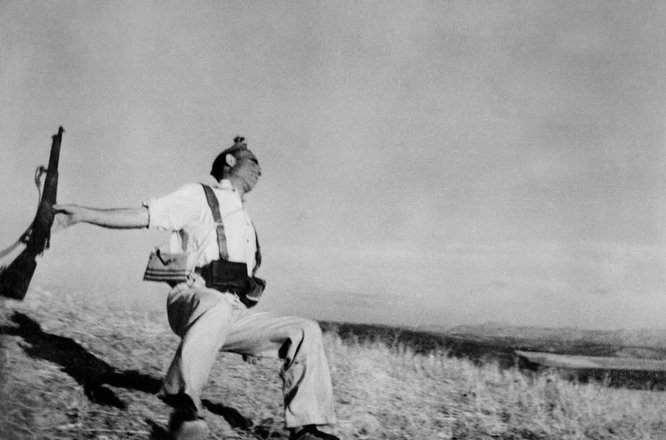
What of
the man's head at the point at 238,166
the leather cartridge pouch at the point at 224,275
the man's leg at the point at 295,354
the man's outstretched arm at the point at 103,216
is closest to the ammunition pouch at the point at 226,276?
the leather cartridge pouch at the point at 224,275

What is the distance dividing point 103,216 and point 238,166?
0.79 m

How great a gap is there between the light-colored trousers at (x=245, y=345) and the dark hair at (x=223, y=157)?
663mm

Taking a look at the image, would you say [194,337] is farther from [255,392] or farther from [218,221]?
[255,392]

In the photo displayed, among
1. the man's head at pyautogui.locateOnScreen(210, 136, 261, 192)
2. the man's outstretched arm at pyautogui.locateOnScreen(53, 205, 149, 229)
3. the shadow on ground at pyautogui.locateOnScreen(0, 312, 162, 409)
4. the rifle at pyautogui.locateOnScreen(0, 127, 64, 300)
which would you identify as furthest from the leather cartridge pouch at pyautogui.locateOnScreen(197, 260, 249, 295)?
the shadow on ground at pyautogui.locateOnScreen(0, 312, 162, 409)

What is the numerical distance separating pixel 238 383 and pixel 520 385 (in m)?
2.29

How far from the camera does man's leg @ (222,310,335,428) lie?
2.66 m

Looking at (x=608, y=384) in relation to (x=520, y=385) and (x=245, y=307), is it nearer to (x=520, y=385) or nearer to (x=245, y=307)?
(x=520, y=385)

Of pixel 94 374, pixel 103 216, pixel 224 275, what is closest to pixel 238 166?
pixel 224 275

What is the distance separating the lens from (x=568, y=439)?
4.02m

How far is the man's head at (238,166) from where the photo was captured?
3.20 m

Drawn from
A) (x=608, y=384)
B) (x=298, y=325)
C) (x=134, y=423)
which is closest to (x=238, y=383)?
(x=134, y=423)

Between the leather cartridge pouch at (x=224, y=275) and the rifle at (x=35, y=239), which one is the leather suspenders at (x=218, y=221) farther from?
the rifle at (x=35, y=239)

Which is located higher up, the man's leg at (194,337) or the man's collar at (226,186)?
the man's collar at (226,186)

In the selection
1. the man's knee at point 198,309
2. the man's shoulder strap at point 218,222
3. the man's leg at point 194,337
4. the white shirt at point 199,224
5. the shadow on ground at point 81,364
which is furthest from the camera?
the shadow on ground at point 81,364
